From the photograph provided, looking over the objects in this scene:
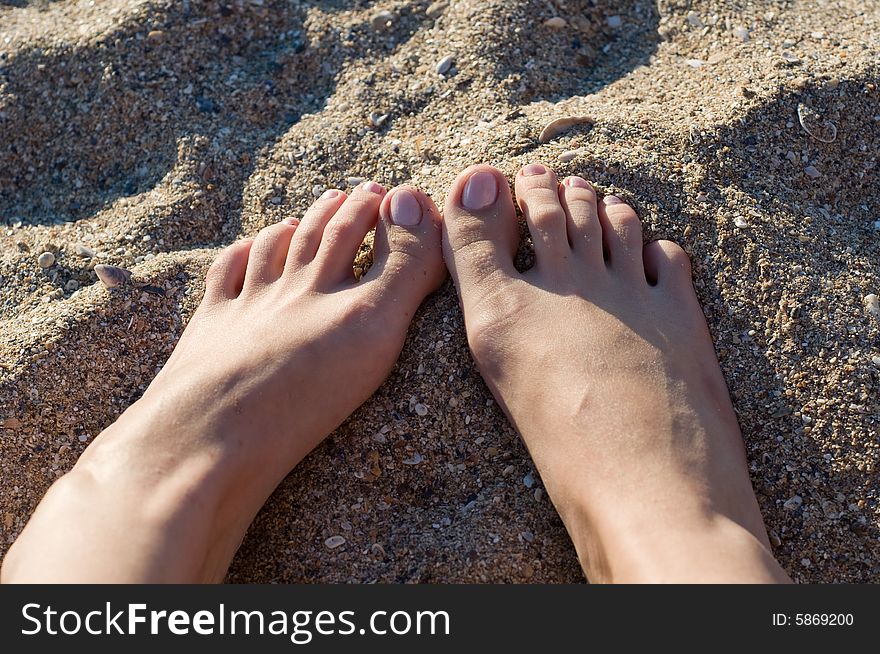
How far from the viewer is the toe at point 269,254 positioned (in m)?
1.98

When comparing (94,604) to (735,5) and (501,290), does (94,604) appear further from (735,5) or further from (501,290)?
(735,5)

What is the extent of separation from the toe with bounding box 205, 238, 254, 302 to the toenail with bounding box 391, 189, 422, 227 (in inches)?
14.7

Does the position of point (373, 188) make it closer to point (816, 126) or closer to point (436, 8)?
point (436, 8)

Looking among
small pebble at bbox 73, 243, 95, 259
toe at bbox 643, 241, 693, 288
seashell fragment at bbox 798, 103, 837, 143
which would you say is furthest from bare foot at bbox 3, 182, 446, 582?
seashell fragment at bbox 798, 103, 837, 143

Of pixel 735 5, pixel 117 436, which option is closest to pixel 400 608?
pixel 117 436

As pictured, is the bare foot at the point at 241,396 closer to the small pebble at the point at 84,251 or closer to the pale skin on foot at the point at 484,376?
the pale skin on foot at the point at 484,376

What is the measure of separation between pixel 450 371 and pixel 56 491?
2.71ft

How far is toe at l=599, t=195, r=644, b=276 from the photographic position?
1.92m

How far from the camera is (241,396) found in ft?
5.74

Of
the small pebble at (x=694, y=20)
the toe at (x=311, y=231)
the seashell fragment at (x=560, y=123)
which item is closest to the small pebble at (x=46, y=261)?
the toe at (x=311, y=231)

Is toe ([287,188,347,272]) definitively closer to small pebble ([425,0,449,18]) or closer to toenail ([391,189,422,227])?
toenail ([391,189,422,227])

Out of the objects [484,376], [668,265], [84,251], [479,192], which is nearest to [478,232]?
[479,192]

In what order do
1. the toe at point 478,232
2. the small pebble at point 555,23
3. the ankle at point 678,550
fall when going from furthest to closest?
1. the small pebble at point 555,23
2. the toe at point 478,232
3. the ankle at point 678,550

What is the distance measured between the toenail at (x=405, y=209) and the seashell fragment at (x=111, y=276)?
633mm
